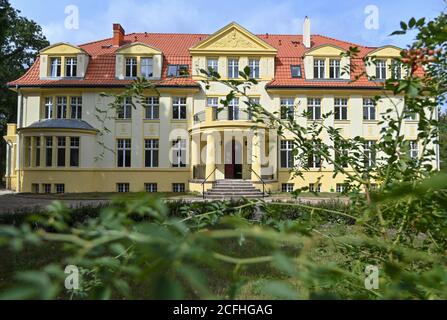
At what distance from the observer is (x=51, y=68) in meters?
23.9

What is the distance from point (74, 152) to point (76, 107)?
3171 mm

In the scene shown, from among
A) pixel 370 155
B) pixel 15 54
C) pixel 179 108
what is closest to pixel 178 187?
pixel 179 108

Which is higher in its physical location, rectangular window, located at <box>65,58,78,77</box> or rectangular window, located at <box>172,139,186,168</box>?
rectangular window, located at <box>65,58,78,77</box>

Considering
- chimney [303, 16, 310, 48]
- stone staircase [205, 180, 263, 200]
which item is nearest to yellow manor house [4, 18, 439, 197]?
stone staircase [205, 180, 263, 200]

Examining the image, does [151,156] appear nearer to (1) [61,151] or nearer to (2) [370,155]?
(1) [61,151]

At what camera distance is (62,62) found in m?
23.8

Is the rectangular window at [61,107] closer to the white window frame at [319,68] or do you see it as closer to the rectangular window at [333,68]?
the white window frame at [319,68]

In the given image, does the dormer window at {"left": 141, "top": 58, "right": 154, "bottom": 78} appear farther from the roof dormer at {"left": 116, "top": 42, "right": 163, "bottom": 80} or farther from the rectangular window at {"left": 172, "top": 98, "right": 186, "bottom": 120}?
the rectangular window at {"left": 172, "top": 98, "right": 186, "bottom": 120}

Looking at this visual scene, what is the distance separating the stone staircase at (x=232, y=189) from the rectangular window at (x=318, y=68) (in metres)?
9.25

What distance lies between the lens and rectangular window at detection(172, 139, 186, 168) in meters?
23.5

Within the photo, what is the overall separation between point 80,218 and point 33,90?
17.9 metres
